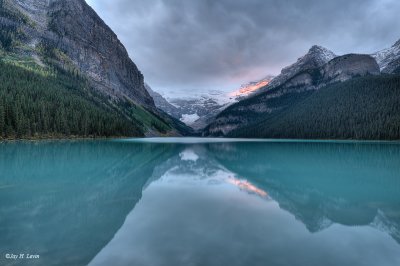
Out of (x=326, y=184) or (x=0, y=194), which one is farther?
(x=326, y=184)

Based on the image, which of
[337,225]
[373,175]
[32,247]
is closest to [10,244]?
[32,247]

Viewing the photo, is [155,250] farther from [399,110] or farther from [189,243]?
[399,110]

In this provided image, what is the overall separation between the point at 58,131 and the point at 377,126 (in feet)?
573

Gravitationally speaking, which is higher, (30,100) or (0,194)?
(30,100)

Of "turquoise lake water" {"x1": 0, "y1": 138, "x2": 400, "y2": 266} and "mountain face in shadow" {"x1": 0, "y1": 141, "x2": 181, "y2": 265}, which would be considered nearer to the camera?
"turquoise lake water" {"x1": 0, "y1": 138, "x2": 400, "y2": 266}

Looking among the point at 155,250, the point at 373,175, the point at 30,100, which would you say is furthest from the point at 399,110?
the point at 155,250

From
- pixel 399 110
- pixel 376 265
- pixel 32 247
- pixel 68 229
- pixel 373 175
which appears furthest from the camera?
pixel 399 110

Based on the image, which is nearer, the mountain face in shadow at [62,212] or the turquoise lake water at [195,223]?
the turquoise lake water at [195,223]

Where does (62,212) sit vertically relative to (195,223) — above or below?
above

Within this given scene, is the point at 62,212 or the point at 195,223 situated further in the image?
the point at 62,212

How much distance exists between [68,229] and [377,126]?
7845 inches

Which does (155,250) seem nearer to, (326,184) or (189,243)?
(189,243)

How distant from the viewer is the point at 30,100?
117062 mm

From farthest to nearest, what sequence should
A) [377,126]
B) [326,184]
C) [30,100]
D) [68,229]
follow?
[377,126] → [30,100] → [326,184] → [68,229]
